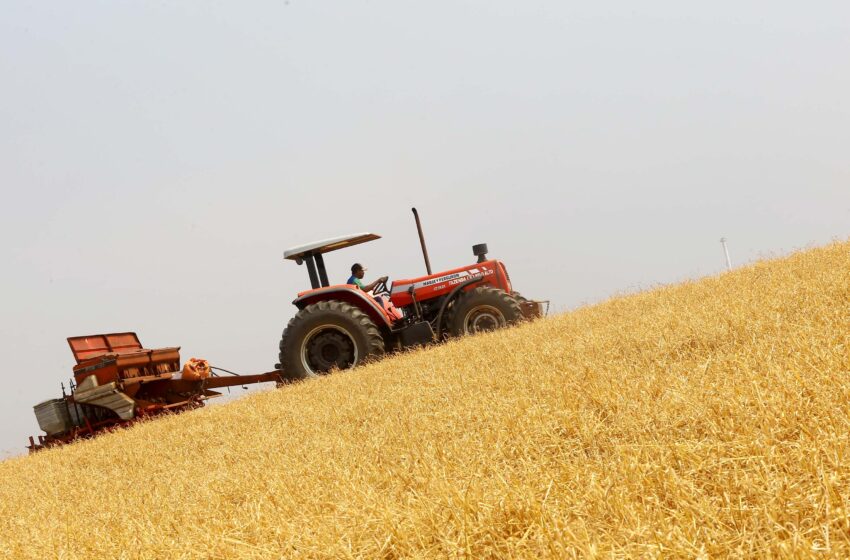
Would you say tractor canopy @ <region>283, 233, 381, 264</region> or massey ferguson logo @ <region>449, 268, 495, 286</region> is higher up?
tractor canopy @ <region>283, 233, 381, 264</region>

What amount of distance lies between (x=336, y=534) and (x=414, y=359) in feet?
17.4

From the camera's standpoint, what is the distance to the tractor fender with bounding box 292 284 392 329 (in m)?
9.50

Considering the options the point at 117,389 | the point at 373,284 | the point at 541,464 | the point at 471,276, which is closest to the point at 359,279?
the point at 373,284

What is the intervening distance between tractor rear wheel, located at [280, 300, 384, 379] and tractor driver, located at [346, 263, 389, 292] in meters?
0.56

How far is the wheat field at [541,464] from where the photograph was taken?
2125 mm

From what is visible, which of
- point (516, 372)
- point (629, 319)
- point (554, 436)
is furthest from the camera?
point (629, 319)

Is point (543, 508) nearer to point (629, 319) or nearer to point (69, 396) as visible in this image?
point (629, 319)

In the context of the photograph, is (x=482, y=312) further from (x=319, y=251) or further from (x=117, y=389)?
(x=117, y=389)

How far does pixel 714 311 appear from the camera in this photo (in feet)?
18.7

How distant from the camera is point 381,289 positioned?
33.0 ft

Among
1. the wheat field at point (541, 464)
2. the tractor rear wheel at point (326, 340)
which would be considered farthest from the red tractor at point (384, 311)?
the wheat field at point (541, 464)

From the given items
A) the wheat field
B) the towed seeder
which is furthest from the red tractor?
the wheat field

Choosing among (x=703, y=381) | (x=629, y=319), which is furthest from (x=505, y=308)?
(x=703, y=381)

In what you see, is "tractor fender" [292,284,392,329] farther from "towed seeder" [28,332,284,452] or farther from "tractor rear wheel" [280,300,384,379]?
"towed seeder" [28,332,284,452]
